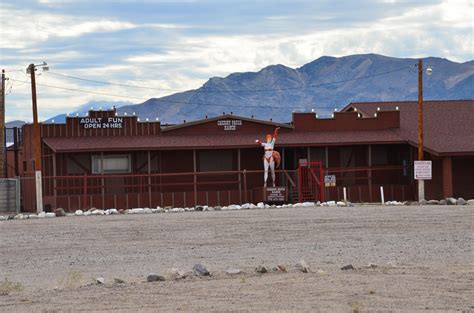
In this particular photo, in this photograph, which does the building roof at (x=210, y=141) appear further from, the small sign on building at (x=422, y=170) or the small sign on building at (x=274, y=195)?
the small sign on building at (x=422, y=170)

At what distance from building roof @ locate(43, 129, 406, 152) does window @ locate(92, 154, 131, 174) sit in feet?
2.55

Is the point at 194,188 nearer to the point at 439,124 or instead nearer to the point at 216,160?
the point at 216,160

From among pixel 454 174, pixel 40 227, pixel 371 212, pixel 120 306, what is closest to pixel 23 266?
pixel 120 306

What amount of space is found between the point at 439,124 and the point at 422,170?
911 cm

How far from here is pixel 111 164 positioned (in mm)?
44938

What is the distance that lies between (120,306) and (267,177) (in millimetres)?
31268

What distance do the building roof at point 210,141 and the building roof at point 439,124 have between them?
5.29 feet

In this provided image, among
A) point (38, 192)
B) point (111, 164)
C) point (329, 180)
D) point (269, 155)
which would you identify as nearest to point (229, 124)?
point (269, 155)

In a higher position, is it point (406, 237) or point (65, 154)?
point (65, 154)

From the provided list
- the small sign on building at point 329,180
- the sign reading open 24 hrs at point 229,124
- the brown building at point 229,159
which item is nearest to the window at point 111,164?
the brown building at point 229,159

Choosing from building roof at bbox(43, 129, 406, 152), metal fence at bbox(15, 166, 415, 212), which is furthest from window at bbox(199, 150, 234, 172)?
metal fence at bbox(15, 166, 415, 212)

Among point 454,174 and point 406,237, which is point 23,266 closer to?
point 406,237

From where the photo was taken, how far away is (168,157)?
45531mm

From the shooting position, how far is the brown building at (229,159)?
1708 inches
